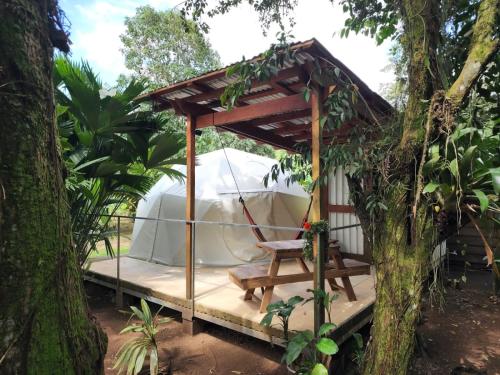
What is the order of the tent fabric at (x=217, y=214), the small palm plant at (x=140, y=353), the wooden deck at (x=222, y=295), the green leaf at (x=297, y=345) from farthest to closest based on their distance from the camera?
the tent fabric at (x=217, y=214) < the wooden deck at (x=222, y=295) < the small palm plant at (x=140, y=353) < the green leaf at (x=297, y=345)

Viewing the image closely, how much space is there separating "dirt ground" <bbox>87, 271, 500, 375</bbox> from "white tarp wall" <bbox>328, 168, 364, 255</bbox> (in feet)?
5.78

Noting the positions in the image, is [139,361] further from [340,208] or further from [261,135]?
[340,208]

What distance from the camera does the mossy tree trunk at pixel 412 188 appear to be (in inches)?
73.4

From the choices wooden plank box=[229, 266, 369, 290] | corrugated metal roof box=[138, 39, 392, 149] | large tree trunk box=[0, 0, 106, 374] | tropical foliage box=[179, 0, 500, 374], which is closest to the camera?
large tree trunk box=[0, 0, 106, 374]

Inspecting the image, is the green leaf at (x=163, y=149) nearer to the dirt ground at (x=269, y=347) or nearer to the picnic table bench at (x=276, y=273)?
the picnic table bench at (x=276, y=273)

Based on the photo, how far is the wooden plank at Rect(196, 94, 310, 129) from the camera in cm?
324

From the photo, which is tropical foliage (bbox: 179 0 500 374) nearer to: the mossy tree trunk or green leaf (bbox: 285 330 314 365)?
the mossy tree trunk

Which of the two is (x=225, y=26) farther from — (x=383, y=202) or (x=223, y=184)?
(x=383, y=202)

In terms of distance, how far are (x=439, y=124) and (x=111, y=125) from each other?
3.21 m

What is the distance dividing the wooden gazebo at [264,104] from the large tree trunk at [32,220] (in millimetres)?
1889

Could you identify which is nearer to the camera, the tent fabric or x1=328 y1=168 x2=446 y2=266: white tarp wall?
the tent fabric

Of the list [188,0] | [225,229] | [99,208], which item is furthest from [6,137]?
[225,229]

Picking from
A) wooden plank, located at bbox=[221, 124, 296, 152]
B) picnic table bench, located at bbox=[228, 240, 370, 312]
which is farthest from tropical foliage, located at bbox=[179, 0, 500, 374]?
wooden plank, located at bbox=[221, 124, 296, 152]

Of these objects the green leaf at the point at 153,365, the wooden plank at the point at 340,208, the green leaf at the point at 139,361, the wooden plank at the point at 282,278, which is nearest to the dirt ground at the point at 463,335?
the wooden plank at the point at 282,278
